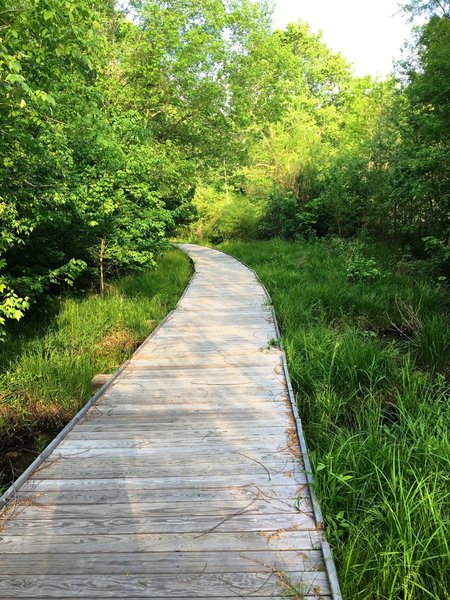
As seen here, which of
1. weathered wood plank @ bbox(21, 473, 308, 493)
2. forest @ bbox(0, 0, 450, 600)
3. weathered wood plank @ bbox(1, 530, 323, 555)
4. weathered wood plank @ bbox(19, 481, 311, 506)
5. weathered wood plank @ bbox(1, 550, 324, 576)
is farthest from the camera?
forest @ bbox(0, 0, 450, 600)

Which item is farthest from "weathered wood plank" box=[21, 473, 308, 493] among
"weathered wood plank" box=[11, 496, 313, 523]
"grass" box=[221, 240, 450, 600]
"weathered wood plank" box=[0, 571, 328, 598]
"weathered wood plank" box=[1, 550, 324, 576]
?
"weathered wood plank" box=[0, 571, 328, 598]

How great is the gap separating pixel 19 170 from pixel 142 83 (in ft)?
36.6

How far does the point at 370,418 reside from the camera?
3.56 metres

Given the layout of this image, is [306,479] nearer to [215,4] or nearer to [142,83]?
[142,83]

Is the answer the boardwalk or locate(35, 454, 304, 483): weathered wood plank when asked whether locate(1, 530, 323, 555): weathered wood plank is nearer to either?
the boardwalk

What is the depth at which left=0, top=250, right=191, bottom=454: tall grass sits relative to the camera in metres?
4.54

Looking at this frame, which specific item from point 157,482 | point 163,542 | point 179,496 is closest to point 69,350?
point 157,482

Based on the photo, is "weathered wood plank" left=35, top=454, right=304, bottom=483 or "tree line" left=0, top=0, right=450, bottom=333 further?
"tree line" left=0, top=0, right=450, bottom=333

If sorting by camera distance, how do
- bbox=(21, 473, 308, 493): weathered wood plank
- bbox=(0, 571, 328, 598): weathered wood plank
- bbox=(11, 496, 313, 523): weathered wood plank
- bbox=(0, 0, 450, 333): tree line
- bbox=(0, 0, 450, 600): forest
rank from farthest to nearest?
bbox=(0, 0, 450, 333): tree line → bbox=(0, 0, 450, 600): forest → bbox=(21, 473, 308, 493): weathered wood plank → bbox=(11, 496, 313, 523): weathered wood plank → bbox=(0, 571, 328, 598): weathered wood plank

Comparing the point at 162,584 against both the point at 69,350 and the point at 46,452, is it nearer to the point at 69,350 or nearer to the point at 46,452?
the point at 46,452

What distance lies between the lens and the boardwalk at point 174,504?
1.91 metres

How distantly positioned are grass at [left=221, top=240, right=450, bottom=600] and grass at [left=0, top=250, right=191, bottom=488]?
96.3 inches

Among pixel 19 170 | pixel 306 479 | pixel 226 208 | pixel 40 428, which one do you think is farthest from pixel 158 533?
pixel 226 208

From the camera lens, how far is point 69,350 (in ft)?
19.7
